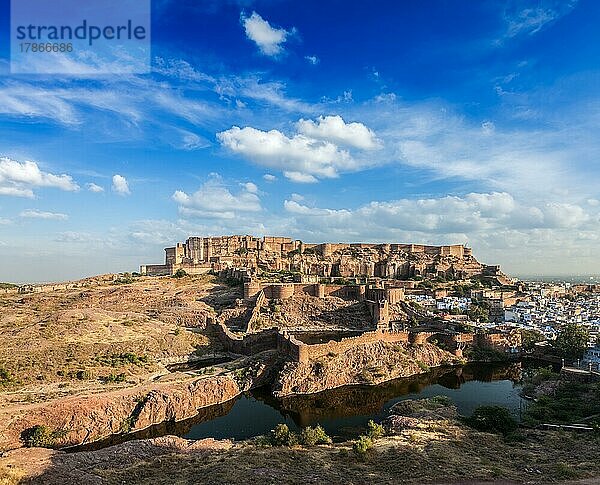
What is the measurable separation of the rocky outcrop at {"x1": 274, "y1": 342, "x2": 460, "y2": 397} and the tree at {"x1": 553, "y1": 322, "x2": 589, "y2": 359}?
7.68m

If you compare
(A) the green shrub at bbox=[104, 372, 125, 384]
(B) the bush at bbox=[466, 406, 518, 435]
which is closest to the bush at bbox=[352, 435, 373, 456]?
(B) the bush at bbox=[466, 406, 518, 435]

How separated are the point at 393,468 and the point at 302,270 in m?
57.9

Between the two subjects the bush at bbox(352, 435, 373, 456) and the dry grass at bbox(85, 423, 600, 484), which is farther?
the bush at bbox(352, 435, 373, 456)

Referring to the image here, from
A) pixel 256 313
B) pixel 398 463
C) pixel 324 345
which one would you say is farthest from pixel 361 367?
pixel 256 313

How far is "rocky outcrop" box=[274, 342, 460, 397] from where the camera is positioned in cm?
2767

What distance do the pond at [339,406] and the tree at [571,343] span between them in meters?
3.87

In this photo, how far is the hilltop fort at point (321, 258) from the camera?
71938 millimetres

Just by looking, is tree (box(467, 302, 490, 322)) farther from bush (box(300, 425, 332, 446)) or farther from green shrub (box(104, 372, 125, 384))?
green shrub (box(104, 372, 125, 384))

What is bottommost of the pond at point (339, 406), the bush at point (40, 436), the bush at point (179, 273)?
the pond at point (339, 406)

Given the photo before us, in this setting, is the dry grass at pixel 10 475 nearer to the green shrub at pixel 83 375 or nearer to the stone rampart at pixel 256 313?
the green shrub at pixel 83 375

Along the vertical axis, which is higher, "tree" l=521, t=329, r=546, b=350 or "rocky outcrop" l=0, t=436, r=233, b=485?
"tree" l=521, t=329, r=546, b=350

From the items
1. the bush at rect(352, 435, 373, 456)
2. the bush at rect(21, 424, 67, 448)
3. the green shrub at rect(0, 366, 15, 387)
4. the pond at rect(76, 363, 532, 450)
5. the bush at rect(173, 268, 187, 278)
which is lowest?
the pond at rect(76, 363, 532, 450)

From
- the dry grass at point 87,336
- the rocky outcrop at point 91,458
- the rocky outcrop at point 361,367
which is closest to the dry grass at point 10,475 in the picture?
the rocky outcrop at point 91,458

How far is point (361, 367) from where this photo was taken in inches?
1184
